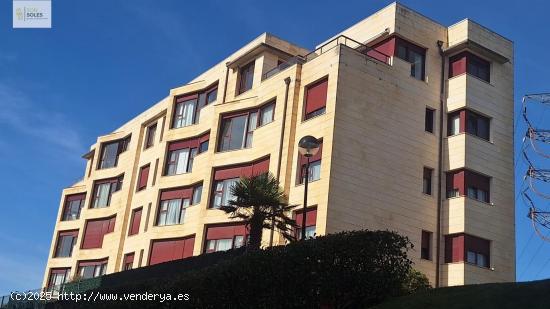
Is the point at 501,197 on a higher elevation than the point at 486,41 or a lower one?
lower

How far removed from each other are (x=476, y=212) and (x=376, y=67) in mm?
8346

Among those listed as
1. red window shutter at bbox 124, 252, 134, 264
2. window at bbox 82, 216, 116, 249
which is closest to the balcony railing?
red window shutter at bbox 124, 252, 134, 264

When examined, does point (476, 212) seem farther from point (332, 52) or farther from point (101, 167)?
point (101, 167)

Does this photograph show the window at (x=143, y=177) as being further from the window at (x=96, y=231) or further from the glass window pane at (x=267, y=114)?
the glass window pane at (x=267, y=114)

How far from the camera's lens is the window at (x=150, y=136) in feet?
157

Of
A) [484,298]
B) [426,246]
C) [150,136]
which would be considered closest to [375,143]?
[426,246]

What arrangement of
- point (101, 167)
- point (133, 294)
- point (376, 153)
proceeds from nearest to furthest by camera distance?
point (133, 294), point (376, 153), point (101, 167)

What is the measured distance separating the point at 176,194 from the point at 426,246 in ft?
52.4

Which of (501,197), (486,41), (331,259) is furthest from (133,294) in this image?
(486,41)

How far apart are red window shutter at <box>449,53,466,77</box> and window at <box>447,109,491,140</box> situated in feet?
7.34

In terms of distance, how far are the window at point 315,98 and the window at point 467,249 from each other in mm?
8547

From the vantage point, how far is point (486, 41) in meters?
34.5

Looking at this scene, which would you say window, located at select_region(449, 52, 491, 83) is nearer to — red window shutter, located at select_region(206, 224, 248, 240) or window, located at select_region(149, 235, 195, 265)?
red window shutter, located at select_region(206, 224, 248, 240)

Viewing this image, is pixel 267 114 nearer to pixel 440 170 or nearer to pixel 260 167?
pixel 260 167
